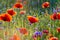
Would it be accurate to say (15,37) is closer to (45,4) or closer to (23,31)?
(23,31)

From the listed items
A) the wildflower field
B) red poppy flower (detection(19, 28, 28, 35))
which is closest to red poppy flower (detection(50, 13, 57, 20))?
the wildflower field

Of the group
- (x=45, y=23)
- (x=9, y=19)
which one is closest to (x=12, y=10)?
(x=9, y=19)

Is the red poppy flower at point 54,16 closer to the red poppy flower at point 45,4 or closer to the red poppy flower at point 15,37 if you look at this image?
the red poppy flower at point 45,4

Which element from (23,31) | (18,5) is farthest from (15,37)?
(18,5)

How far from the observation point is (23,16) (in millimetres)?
1103

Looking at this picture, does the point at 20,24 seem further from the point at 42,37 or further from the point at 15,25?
the point at 42,37

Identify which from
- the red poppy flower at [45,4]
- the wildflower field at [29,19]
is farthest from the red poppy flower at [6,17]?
the red poppy flower at [45,4]

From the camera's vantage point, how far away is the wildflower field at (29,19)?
105 centimetres

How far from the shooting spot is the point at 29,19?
1065 mm

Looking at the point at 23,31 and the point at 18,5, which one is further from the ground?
the point at 18,5

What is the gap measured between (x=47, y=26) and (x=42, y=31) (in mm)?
37

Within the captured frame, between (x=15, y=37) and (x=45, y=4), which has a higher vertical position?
(x=45, y=4)

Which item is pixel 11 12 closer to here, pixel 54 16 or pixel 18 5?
pixel 18 5

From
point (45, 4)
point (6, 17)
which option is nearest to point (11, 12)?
point (6, 17)
